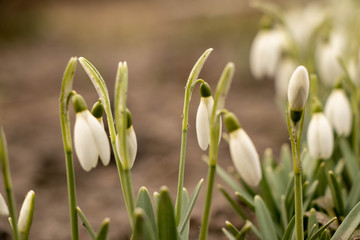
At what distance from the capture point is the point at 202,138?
1.10 metres

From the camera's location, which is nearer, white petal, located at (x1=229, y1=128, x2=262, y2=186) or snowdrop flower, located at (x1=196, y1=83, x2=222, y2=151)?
white petal, located at (x1=229, y1=128, x2=262, y2=186)

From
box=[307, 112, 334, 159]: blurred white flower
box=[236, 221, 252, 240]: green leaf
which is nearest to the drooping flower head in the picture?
box=[307, 112, 334, 159]: blurred white flower

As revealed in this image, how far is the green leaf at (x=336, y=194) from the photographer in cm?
137

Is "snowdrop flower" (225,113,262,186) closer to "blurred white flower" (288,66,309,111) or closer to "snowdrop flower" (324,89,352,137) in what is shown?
"blurred white flower" (288,66,309,111)

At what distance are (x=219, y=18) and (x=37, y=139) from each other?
3248 millimetres

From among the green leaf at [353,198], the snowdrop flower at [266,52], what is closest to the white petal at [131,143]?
the green leaf at [353,198]

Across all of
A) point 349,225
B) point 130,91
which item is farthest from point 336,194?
point 130,91

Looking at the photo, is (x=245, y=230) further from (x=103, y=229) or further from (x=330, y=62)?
(x=330, y=62)

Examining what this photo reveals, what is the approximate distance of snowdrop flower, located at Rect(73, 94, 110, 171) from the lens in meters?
0.98

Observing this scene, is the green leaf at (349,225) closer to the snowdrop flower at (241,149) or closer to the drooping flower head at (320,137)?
the drooping flower head at (320,137)

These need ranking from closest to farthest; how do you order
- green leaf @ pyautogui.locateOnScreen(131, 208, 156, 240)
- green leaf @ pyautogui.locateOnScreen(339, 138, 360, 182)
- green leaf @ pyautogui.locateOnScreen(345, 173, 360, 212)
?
green leaf @ pyautogui.locateOnScreen(131, 208, 156, 240), green leaf @ pyautogui.locateOnScreen(345, 173, 360, 212), green leaf @ pyautogui.locateOnScreen(339, 138, 360, 182)

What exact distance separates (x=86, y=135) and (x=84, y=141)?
0.05 feet

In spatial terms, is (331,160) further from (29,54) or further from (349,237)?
(29,54)

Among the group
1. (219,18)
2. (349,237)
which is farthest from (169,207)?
(219,18)
